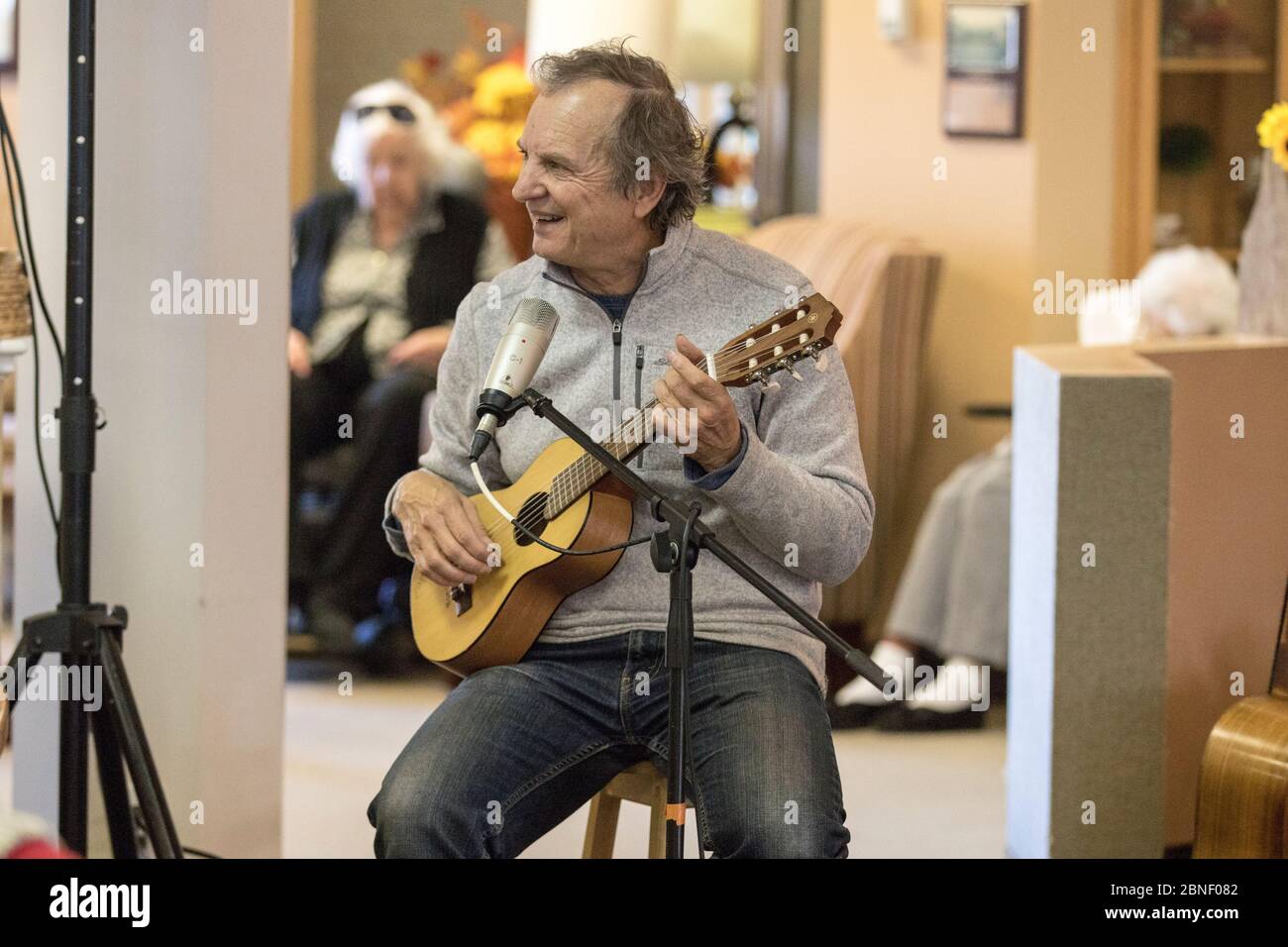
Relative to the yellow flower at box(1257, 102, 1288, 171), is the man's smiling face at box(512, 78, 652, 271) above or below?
below

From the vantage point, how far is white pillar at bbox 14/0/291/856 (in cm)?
255

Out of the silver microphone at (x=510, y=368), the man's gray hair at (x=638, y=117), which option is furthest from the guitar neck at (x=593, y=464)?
the man's gray hair at (x=638, y=117)

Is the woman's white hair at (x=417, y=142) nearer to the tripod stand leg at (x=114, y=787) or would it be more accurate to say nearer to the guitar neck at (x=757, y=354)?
the tripod stand leg at (x=114, y=787)

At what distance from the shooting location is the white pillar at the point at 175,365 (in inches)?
100

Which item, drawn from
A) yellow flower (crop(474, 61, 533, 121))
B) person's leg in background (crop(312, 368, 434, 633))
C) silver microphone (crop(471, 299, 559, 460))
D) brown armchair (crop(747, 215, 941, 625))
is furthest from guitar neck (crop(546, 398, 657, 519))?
yellow flower (crop(474, 61, 533, 121))

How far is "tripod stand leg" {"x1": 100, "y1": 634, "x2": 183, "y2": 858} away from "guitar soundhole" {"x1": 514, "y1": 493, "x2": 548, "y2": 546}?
518mm

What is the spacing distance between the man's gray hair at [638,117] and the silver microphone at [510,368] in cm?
30

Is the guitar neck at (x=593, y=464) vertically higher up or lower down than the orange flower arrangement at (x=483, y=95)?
lower down

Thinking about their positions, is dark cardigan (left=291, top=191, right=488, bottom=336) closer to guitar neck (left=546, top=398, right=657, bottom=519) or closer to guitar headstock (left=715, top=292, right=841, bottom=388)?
guitar neck (left=546, top=398, right=657, bottom=519)

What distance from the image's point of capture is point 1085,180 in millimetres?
4625

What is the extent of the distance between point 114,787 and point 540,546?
681 mm

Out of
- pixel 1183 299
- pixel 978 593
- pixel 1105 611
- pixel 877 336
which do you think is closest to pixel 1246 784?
pixel 1105 611
